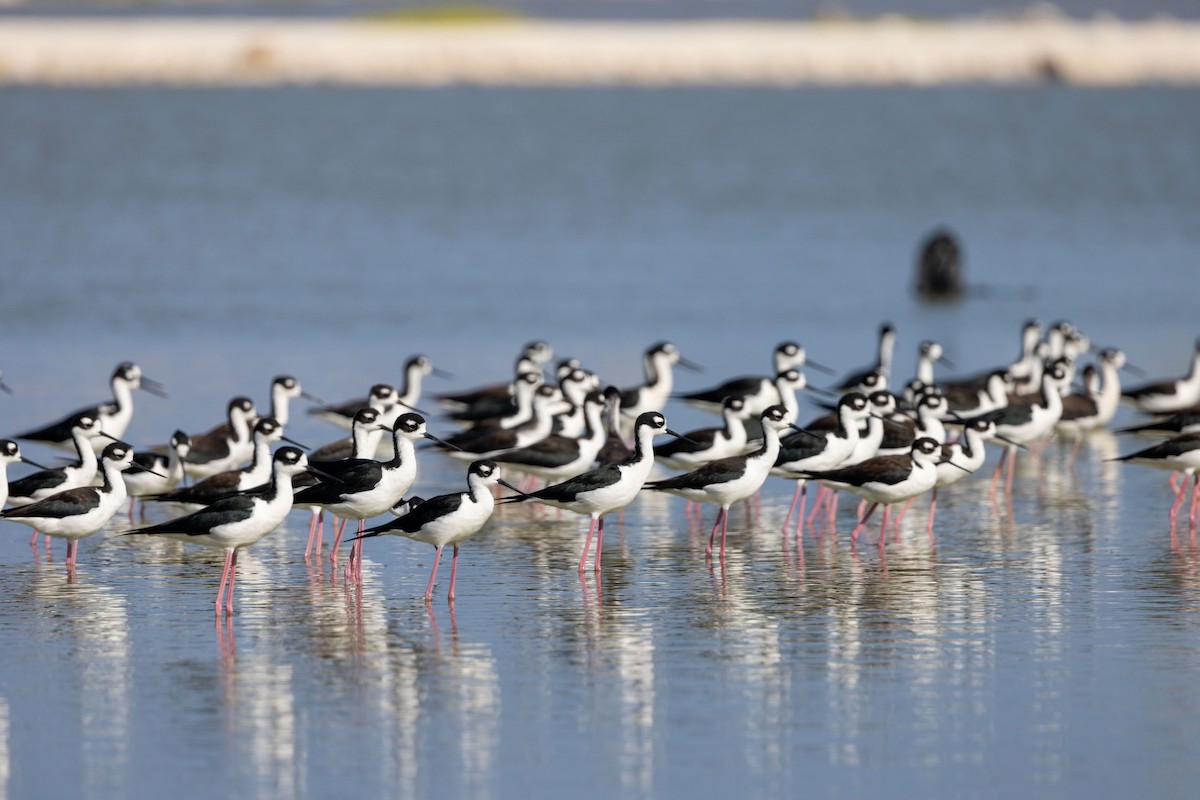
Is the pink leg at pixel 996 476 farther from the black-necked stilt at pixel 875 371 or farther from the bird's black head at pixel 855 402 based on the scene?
the bird's black head at pixel 855 402

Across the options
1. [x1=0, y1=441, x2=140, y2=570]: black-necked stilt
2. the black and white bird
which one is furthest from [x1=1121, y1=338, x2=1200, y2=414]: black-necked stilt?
[x1=0, y1=441, x2=140, y2=570]: black-necked stilt

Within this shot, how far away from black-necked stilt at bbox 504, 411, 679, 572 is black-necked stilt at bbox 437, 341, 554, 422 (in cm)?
541

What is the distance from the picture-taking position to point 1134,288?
126 feet

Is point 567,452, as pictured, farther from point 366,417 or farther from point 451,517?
point 451,517

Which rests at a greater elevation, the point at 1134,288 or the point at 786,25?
the point at 786,25

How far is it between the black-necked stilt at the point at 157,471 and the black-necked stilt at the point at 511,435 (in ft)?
7.89

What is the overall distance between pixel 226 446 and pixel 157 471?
95 centimetres

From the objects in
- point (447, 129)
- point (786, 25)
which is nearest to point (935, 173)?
point (447, 129)

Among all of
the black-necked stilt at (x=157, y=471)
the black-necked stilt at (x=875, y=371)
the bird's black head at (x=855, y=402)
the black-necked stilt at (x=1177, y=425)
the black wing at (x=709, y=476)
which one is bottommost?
the black wing at (x=709, y=476)

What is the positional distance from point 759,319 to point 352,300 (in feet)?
24.9

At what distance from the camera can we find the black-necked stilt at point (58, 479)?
1702cm

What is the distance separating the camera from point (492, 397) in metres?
23.0

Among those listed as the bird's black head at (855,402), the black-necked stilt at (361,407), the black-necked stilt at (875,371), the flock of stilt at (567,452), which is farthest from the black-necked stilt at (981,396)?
the black-necked stilt at (361,407)

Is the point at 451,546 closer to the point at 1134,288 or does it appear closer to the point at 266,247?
the point at 1134,288
